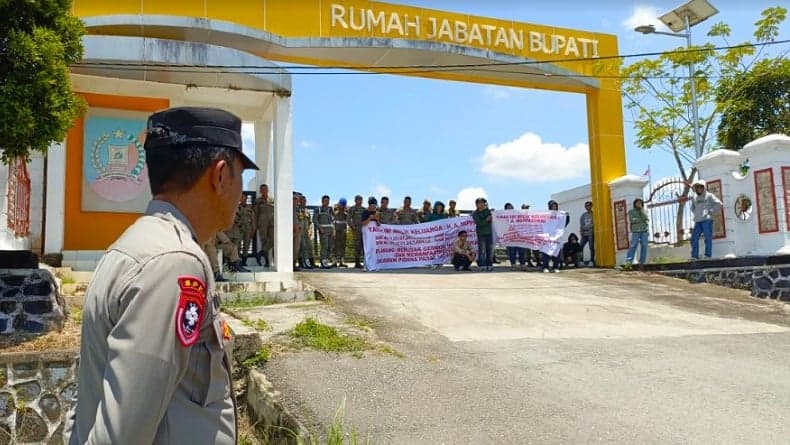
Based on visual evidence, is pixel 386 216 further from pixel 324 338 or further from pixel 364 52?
pixel 324 338

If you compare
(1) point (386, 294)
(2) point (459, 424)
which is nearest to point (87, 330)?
(2) point (459, 424)

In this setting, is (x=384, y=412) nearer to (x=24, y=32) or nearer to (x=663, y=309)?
(x=24, y=32)

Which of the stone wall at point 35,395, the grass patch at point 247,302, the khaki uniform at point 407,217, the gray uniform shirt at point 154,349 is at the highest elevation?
the khaki uniform at point 407,217

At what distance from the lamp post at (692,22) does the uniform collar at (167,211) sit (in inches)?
675

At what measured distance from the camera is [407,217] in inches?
522

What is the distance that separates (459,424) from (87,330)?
2.93m

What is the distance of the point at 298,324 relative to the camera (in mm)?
6234

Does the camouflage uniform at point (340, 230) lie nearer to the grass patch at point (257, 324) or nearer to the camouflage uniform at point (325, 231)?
the camouflage uniform at point (325, 231)

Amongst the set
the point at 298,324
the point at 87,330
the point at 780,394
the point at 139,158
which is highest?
the point at 139,158

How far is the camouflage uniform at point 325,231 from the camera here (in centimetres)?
1259

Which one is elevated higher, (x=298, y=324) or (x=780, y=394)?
(x=298, y=324)

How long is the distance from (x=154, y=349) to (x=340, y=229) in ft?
37.2

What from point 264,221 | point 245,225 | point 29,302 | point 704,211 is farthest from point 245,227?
point 704,211

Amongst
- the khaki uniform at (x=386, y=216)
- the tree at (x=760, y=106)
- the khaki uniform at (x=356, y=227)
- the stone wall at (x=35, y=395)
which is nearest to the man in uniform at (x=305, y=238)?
the khaki uniform at (x=356, y=227)
